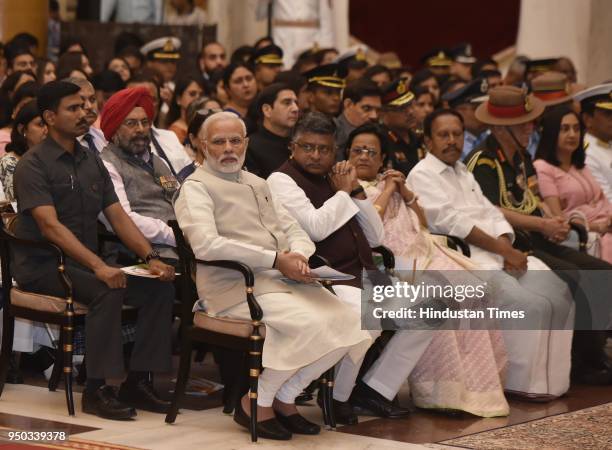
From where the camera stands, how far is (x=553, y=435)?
672cm

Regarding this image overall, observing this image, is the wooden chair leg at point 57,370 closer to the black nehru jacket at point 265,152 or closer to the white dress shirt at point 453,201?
the black nehru jacket at point 265,152

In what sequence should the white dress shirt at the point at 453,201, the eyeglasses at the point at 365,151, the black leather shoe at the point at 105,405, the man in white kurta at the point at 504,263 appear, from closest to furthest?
the black leather shoe at the point at 105,405
the eyeglasses at the point at 365,151
the man in white kurta at the point at 504,263
the white dress shirt at the point at 453,201

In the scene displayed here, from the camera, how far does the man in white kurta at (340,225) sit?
7031mm

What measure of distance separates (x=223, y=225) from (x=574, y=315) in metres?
2.66

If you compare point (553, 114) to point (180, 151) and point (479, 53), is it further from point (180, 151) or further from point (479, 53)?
point (479, 53)

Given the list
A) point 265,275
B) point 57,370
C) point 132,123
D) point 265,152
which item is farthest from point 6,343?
point 265,152

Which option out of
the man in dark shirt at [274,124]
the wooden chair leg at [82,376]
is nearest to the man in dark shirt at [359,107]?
the man in dark shirt at [274,124]

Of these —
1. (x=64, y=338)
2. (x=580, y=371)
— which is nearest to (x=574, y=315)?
(x=580, y=371)

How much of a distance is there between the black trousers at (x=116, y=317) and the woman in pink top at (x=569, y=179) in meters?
3.10

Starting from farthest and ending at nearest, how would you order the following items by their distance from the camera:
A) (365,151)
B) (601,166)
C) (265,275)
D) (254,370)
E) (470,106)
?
(470,106) → (601,166) → (365,151) → (265,275) → (254,370)

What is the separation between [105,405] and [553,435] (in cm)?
218

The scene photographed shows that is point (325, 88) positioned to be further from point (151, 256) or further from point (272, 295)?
point (272, 295)

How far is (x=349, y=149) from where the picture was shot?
305 inches

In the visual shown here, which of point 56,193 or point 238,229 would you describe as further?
point 56,193
